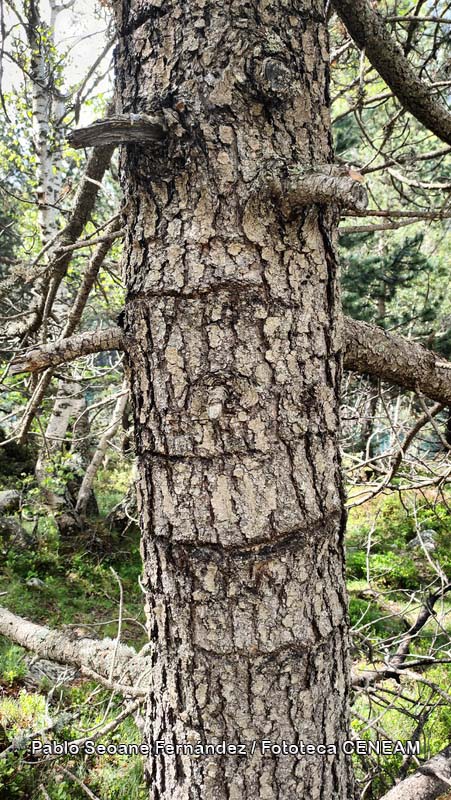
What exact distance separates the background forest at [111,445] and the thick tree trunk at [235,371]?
6.8 inches

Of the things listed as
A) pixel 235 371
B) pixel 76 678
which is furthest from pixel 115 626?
pixel 235 371

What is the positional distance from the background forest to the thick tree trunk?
0.17m

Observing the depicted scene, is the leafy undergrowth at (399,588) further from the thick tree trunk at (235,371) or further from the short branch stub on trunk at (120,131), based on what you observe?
the short branch stub on trunk at (120,131)

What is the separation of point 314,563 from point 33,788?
2.38 m

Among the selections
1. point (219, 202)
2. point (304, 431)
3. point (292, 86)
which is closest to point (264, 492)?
point (304, 431)

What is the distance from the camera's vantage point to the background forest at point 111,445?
1.87 m

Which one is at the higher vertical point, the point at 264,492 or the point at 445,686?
the point at 264,492

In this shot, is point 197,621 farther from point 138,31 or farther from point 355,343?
point 138,31

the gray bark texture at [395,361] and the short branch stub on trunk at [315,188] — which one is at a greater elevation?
the short branch stub on trunk at [315,188]

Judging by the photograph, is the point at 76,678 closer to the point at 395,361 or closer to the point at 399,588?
the point at 395,361

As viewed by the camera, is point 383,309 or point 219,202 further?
point 383,309

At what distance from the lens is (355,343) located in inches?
46.8

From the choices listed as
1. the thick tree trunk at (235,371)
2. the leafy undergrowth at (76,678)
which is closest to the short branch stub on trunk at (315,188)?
the thick tree trunk at (235,371)

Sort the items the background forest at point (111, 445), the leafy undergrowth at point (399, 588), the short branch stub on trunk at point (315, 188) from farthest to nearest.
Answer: the leafy undergrowth at point (399, 588) → the background forest at point (111, 445) → the short branch stub on trunk at point (315, 188)
